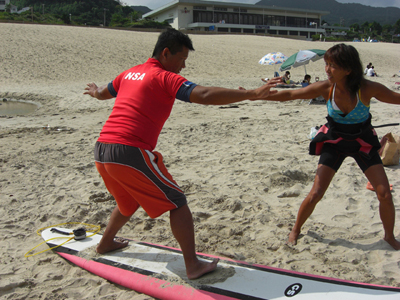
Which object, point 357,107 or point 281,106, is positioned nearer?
point 357,107

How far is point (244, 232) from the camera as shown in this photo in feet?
10.9

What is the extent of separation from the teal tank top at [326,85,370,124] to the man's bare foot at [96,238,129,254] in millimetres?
2223

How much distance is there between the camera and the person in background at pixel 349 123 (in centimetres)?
263

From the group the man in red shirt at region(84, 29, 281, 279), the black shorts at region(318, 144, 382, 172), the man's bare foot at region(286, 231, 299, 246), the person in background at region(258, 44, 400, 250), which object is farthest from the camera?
the man's bare foot at region(286, 231, 299, 246)

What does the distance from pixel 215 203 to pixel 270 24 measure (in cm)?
8164

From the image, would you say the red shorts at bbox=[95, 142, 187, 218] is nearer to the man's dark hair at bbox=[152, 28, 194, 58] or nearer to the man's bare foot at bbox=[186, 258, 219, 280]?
the man's bare foot at bbox=[186, 258, 219, 280]

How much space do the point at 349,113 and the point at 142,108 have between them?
172 cm

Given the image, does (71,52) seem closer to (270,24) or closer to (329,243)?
(329,243)

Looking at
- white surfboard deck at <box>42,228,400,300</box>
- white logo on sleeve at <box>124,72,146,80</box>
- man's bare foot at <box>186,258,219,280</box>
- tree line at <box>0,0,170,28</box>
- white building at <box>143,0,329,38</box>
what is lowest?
white surfboard deck at <box>42,228,400,300</box>

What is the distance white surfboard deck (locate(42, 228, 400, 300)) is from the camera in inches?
88.7

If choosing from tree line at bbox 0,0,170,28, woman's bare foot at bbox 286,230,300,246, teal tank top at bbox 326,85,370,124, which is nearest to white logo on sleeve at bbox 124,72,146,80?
teal tank top at bbox 326,85,370,124

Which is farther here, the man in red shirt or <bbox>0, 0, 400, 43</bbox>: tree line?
<bbox>0, 0, 400, 43</bbox>: tree line

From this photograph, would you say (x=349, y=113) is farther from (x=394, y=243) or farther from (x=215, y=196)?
(x=215, y=196)

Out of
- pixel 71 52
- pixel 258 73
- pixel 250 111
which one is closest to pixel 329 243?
pixel 250 111
